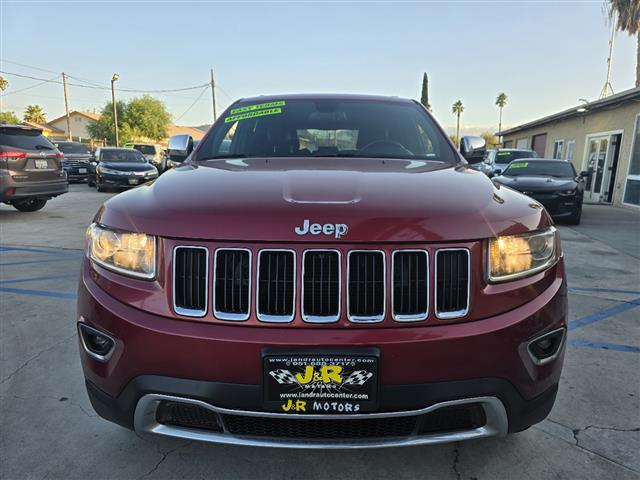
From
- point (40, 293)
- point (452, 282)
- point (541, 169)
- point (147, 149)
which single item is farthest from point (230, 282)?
point (147, 149)

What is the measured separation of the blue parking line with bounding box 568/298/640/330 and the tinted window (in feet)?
30.2

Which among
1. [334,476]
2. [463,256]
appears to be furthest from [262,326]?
[334,476]

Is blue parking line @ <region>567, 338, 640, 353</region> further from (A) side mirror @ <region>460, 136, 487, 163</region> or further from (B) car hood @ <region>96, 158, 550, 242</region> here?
(B) car hood @ <region>96, 158, 550, 242</region>

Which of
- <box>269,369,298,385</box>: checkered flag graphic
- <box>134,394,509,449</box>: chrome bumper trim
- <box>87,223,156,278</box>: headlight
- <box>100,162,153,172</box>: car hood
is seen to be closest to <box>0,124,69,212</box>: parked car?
<box>100,162,153,172</box>: car hood

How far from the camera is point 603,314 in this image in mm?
3990

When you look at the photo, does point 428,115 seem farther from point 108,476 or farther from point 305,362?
A: point 108,476

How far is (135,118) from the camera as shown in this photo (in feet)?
165

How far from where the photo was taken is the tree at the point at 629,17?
65.0 ft

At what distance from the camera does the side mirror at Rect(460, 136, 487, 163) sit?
10.1ft

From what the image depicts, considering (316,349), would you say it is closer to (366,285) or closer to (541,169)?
(366,285)

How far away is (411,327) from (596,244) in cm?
740

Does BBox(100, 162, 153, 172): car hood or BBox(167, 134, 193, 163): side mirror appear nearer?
BBox(167, 134, 193, 163): side mirror

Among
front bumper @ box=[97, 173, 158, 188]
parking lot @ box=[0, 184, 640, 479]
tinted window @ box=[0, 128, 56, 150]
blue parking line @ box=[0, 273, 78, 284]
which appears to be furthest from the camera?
front bumper @ box=[97, 173, 158, 188]

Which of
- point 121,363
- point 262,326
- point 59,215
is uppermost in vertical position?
point 262,326
